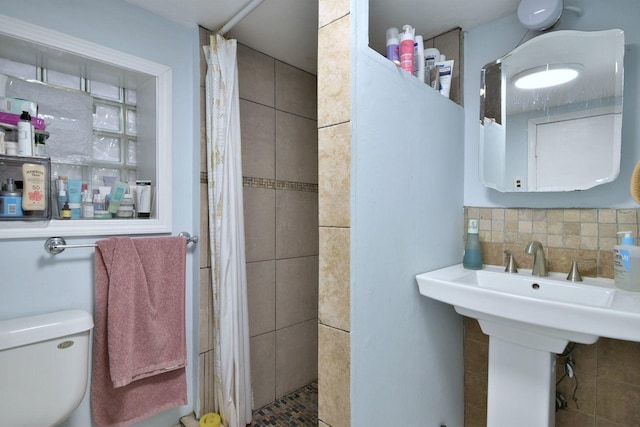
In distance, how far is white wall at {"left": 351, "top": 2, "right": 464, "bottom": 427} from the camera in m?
0.94

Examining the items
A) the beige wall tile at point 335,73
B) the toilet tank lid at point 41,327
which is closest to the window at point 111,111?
the toilet tank lid at point 41,327

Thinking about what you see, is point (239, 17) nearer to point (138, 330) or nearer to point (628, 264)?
point (138, 330)

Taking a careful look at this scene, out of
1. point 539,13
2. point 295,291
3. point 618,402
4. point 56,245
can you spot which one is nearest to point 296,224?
point 295,291

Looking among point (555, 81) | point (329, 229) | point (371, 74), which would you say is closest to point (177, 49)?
point (371, 74)

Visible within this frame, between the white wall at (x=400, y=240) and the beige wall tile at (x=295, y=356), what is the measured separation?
3.19ft

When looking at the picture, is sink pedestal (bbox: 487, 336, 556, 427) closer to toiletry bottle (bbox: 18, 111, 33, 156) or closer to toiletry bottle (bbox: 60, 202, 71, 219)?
toiletry bottle (bbox: 60, 202, 71, 219)

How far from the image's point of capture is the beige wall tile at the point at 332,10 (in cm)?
93

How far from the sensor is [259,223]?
6.12 ft

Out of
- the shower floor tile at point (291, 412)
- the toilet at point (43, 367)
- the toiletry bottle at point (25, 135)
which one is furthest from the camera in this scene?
the shower floor tile at point (291, 412)

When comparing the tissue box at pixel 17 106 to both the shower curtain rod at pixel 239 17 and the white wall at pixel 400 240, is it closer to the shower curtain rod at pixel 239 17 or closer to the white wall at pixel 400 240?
the shower curtain rod at pixel 239 17

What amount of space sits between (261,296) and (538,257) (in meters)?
1.40

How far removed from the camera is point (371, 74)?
971 millimetres

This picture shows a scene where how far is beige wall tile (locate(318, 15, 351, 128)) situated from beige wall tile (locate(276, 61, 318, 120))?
104cm

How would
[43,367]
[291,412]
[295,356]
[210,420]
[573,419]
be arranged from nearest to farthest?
[43,367], [573,419], [210,420], [291,412], [295,356]
